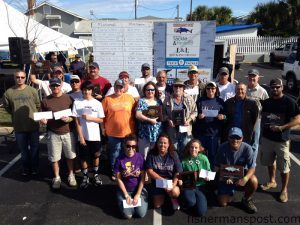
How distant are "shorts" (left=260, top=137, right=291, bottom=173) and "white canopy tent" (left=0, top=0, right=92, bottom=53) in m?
10.6

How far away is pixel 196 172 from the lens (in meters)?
4.45

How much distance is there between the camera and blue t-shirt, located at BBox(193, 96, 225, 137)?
484 cm

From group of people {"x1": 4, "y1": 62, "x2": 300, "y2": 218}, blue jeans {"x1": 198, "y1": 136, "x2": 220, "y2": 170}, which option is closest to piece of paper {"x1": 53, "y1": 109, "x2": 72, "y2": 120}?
group of people {"x1": 4, "y1": 62, "x2": 300, "y2": 218}

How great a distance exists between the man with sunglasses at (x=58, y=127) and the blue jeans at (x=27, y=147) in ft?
1.68

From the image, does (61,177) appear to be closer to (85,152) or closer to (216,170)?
(85,152)

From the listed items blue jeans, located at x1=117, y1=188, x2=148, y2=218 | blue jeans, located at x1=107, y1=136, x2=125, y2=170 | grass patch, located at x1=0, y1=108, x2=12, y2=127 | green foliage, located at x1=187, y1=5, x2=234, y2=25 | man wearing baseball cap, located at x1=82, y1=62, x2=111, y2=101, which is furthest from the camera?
green foliage, located at x1=187, y1=5, x2=234, y2=25

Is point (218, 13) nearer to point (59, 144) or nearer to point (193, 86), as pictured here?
point (193, 86)

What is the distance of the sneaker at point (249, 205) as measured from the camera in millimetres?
4379

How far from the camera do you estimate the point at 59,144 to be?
5.12m

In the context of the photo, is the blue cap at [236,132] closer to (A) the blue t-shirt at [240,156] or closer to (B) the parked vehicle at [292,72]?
(A) the blue t-shirt at [240,156]

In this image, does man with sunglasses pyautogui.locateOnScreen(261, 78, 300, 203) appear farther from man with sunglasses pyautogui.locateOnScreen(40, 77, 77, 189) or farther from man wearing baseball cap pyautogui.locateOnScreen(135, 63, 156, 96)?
man with sunglasses pyautogui.locateOnScreen(40, 77, 77, 189)

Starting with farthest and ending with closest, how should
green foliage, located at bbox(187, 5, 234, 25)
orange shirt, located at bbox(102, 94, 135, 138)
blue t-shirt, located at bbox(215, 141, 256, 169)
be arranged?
green foliage, located at bbox(187, 5, 234, 25) → orange shirt, located at bbox(102, 94, 135, 138) → blue t-shirt, located at bbox(215, 141, 256, 169)

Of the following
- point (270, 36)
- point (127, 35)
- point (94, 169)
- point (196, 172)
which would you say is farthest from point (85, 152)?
point (270, 36)

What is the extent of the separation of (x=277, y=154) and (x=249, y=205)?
95 cm
